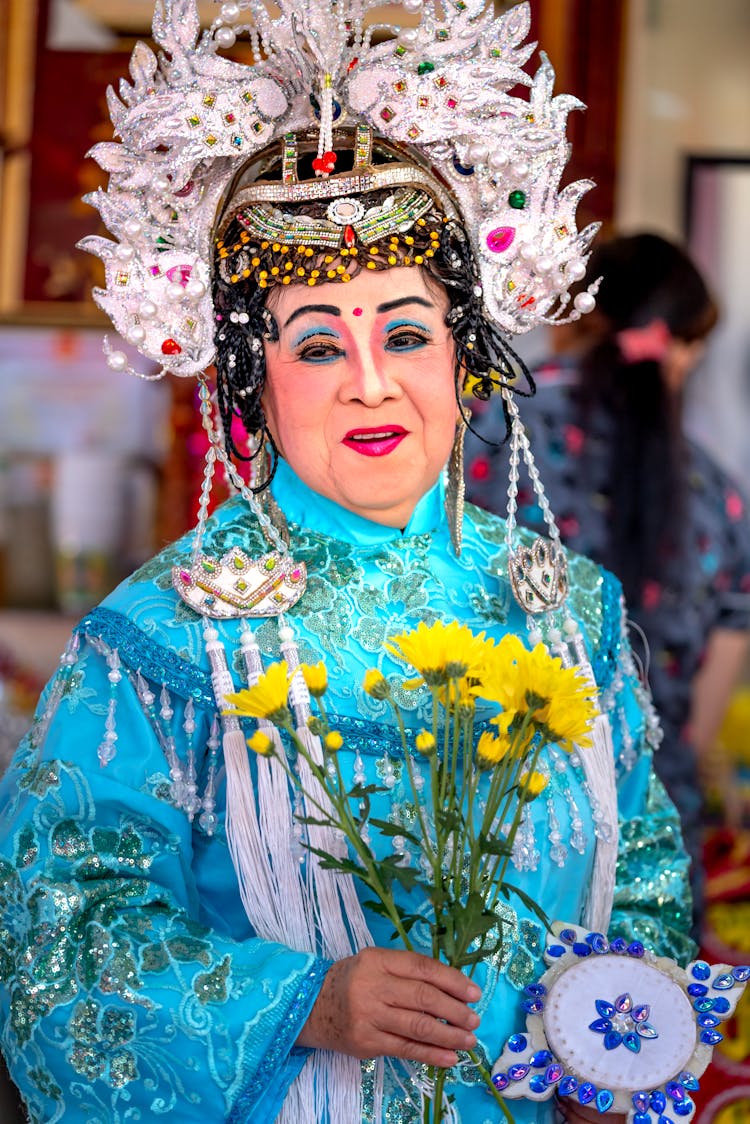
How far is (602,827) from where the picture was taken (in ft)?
5.52

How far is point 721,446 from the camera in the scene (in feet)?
13.5

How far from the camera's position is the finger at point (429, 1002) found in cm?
135

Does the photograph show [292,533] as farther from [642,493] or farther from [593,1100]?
[642,493]

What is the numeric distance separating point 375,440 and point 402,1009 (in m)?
0.58

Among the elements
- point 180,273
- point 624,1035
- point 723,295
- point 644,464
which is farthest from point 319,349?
point 723,295

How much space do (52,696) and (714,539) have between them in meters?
1.75

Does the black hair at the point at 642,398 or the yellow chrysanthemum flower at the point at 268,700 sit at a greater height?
the black hair at the point at 642,398

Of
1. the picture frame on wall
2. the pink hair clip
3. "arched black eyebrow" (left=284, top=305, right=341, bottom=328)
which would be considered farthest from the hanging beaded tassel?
the picture frame on wall

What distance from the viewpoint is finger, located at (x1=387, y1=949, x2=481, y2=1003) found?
136 centimetres

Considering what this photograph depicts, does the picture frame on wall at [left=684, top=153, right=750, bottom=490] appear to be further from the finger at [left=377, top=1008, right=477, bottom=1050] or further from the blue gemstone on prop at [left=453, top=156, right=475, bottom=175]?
the finger at [left=377, top=1008, right=477, bottom=1050]

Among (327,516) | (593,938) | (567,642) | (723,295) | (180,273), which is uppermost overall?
(723,295)

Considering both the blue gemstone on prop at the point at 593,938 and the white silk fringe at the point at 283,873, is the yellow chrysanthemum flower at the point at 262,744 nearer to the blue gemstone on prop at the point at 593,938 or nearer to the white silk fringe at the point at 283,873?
the white silk fringe at the point at 283,873

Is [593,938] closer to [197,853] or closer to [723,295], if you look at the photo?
[197,853]

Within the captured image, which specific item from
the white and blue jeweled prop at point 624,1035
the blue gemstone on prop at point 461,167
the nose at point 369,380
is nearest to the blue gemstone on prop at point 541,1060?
the white and blue jeweled prop at point 624,1035
